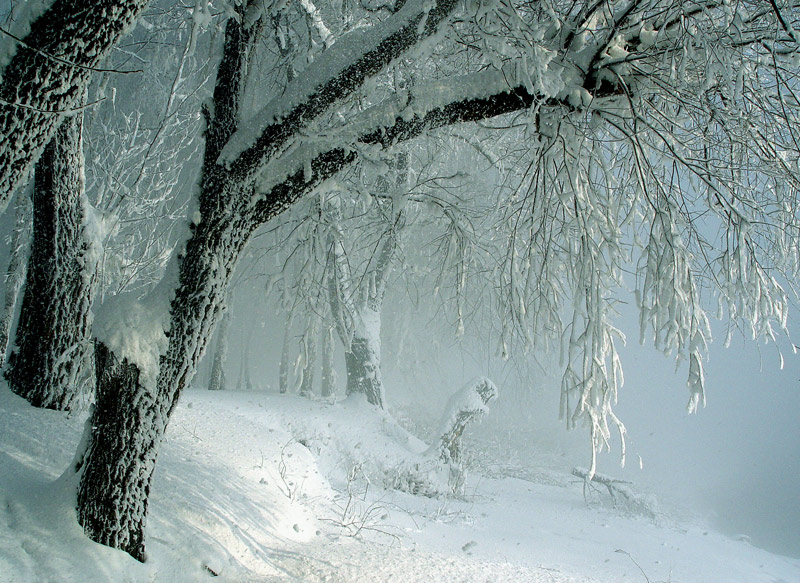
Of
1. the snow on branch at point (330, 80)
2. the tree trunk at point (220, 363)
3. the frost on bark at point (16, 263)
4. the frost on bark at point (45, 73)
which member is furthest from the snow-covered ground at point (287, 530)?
the tree trunk at point (220, 363)

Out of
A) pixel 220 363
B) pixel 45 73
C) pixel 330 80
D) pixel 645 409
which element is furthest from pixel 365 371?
pixel 645 409

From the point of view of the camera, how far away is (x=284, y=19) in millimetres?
5562

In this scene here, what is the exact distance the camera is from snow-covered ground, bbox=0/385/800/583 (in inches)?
102

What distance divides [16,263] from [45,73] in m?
8.02

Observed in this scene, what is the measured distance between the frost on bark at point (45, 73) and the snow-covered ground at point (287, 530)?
181 centimetres

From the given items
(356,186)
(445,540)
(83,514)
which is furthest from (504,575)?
(356,186)

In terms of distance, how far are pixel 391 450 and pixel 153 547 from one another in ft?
17.5

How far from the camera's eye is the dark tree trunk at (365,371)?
9875mm

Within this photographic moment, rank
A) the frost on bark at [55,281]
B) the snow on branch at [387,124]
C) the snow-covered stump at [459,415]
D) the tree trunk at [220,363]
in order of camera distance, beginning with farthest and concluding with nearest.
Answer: the tree trunk at [220,363]
the snow-covered stump at [459,415]
the frost on bark at [55,281]
the snow on branch at [387,124]

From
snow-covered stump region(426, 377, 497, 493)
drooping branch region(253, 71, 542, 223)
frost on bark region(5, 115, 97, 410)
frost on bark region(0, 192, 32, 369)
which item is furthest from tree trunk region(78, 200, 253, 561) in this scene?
frost on bark region(0, 192, 32, 369)

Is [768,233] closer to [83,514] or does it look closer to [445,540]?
[445,540]

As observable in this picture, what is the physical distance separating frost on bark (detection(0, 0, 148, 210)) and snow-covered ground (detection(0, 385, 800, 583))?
1.81m

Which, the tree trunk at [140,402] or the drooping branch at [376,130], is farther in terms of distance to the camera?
the drooping branch at [376,130]

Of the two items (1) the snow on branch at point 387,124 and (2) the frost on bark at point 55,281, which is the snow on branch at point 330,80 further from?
(2) the frost on bark at point 55,281
